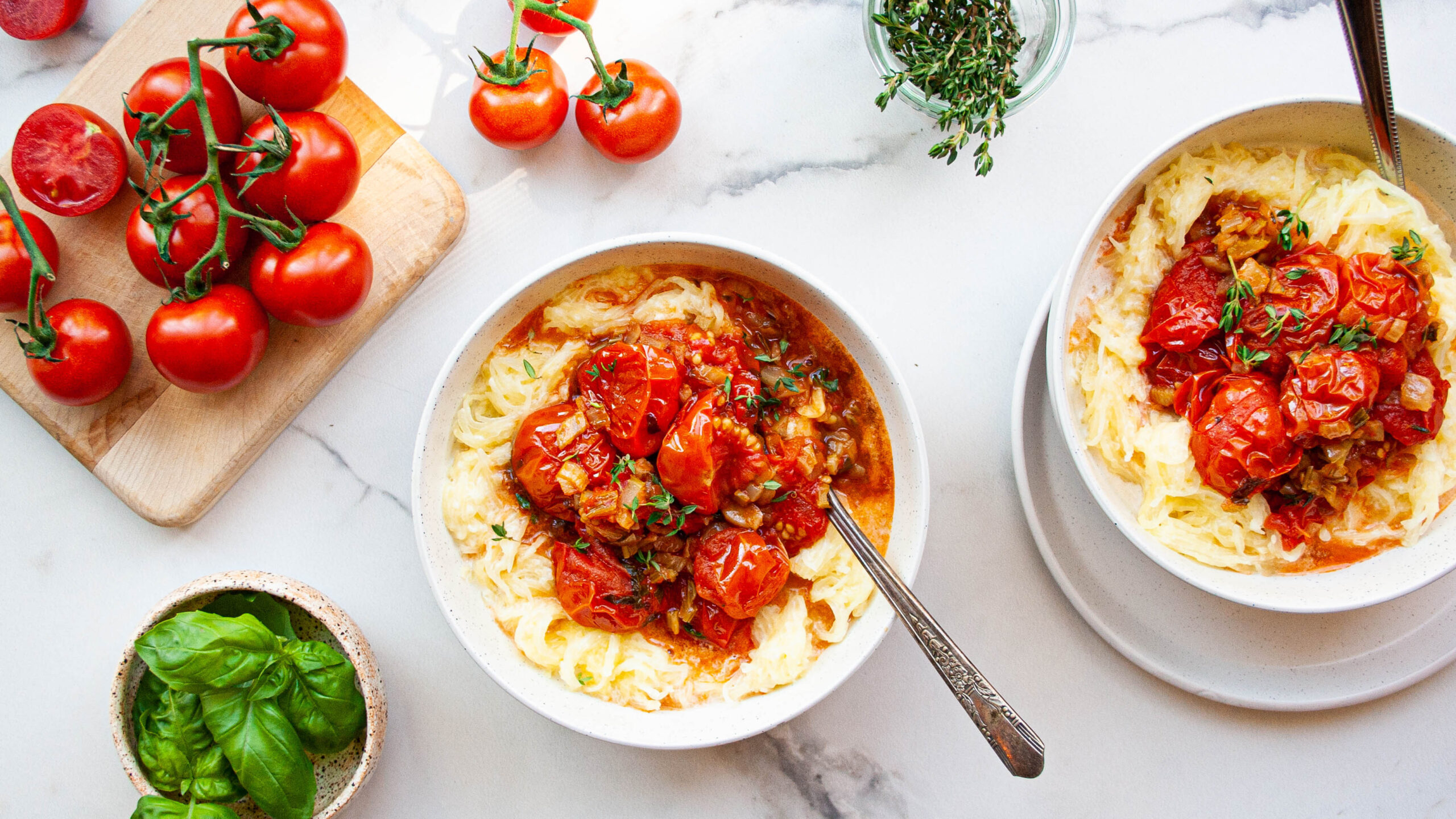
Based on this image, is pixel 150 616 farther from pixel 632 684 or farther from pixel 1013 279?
pixel 1013 279

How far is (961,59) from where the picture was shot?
9.98 feet

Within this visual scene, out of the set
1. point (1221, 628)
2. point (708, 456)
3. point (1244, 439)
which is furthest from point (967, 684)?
point (1221, 628)

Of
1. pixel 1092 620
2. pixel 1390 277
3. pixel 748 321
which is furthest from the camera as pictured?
pixel 1092 620

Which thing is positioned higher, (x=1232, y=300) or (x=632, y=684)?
(x=1232, y=300)

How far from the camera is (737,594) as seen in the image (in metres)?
2.93

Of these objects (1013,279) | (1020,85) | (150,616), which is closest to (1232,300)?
(1013,279)

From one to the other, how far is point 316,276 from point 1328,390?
335 cm

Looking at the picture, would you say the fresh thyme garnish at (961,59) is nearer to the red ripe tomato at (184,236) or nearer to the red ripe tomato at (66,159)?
the red ripe tomato at (184,236)

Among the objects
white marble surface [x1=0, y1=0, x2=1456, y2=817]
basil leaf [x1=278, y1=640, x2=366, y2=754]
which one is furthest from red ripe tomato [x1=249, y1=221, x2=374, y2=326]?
basil leaf [x1=278, y1=640, x2=366, y2=754]

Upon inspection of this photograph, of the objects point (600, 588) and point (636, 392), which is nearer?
point (636, 392)

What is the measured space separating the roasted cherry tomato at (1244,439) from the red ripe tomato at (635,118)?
2.14 m

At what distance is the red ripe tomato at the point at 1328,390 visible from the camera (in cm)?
279

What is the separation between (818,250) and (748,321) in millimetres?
504

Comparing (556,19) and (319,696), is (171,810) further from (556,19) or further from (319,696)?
(556,19)
